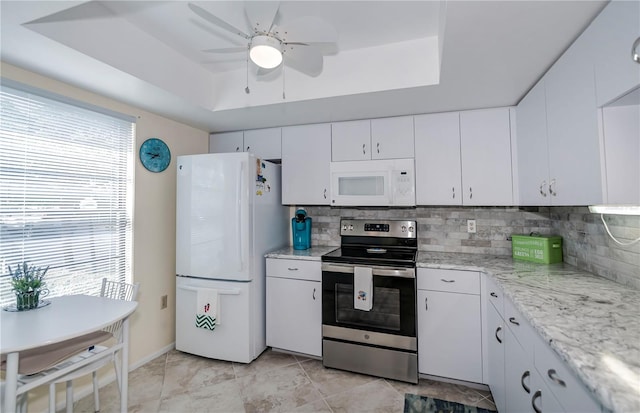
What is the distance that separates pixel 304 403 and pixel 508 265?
5.86ft

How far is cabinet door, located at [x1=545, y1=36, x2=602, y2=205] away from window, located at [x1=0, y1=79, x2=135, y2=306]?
3071 mm

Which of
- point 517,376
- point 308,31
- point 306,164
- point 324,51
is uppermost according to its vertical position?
point 324,51

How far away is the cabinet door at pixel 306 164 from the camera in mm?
2967

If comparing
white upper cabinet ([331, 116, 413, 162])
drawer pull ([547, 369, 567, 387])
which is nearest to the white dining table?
drawer pull ([547, 369, 567, 387])

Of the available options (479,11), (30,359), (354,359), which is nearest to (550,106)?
(479,11)

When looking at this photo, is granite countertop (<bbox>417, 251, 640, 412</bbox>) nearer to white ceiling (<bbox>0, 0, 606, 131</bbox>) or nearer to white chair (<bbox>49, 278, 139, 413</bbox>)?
white ceiling (<bbox>0, 0, 606, 131</bbox>)

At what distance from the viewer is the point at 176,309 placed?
2.84 m

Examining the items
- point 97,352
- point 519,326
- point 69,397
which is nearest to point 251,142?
point 97,352

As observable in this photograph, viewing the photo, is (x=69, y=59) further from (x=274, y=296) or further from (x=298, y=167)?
(x=274, y=296)

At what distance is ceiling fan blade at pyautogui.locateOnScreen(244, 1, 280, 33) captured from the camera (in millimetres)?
1288

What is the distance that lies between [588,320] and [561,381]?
304mm

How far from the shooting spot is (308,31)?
148 centimetres

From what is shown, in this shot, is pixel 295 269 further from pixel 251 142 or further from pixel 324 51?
pixel 324 51

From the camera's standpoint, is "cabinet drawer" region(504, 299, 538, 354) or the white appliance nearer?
"cabinet drawer" region(504, 299, 538, 354)
